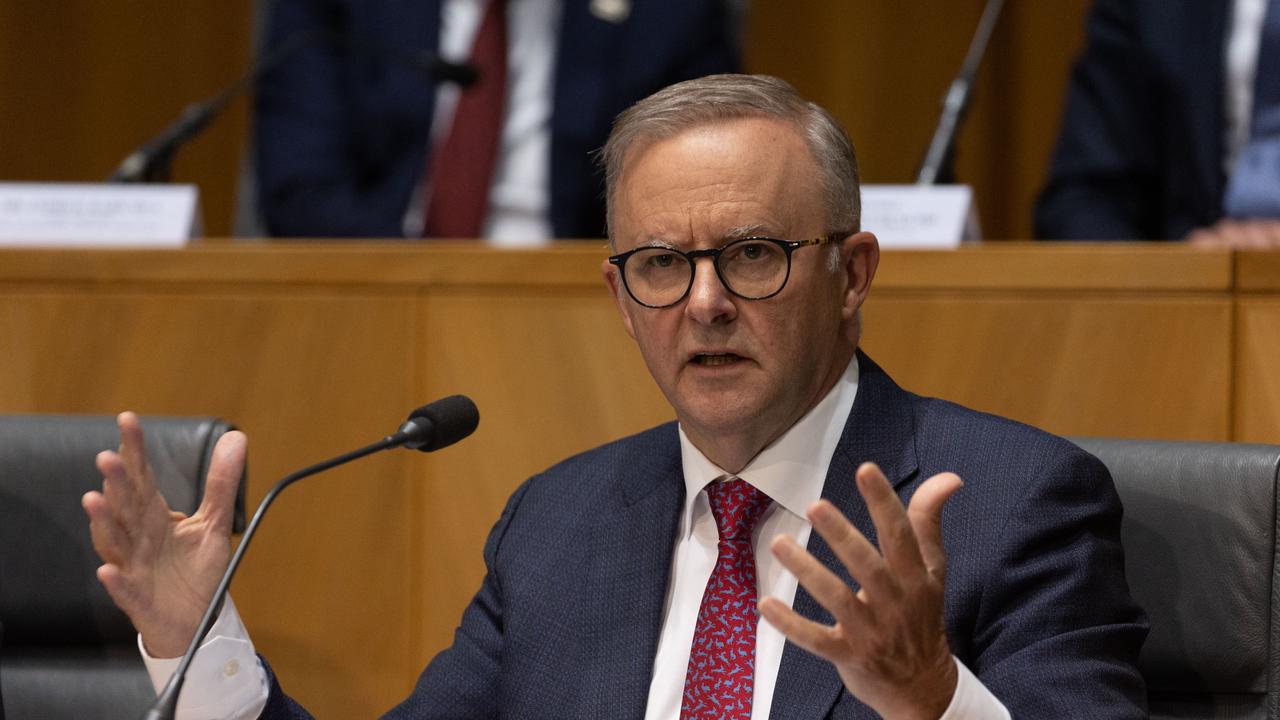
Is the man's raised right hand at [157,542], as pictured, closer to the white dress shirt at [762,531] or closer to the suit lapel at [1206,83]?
the white dress shirt at [762,531]

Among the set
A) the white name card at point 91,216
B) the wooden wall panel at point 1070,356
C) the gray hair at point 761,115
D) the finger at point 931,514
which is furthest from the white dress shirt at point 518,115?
the finger at point 931,514

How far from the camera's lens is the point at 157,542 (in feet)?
5.20

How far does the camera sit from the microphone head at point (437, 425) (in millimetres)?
1515

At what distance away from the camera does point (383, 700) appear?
7.19 feet

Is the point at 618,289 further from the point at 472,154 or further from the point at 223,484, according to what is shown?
the point at 472,154

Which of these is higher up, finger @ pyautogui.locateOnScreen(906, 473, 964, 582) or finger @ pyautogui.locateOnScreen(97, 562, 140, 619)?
finger @ pyautogui.locateOnScreen(906, 473, 964, 582)

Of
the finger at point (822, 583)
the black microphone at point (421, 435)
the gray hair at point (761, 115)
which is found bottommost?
the finger at point (822, 583)

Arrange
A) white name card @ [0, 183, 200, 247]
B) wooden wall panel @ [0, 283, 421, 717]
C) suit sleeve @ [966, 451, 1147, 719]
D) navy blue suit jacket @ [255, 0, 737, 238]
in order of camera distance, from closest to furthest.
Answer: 1. suit sleeve @ [966, 451, 1147, 719]
2. wooden wall panel @ [0, 283, 421, 717]
3. white name card @ [0, 183, 200, 247]
4. navy blue suit jacket @ [255, 0, 737, 238]

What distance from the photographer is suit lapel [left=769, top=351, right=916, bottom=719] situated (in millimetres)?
1503

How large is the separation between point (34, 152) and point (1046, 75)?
106 inches

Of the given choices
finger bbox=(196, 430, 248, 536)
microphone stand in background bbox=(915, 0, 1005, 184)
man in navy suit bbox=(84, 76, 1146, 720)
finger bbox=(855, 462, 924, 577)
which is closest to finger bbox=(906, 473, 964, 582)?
finger bbox=(855, 462, 924, 577)

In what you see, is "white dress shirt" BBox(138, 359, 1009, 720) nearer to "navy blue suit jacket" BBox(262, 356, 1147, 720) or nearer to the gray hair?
"navy blue suit jacket" BBox(262, 356, 1147, 720)

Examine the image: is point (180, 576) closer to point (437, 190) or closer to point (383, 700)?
point (383, 700)

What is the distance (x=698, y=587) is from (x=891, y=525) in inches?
18.3
